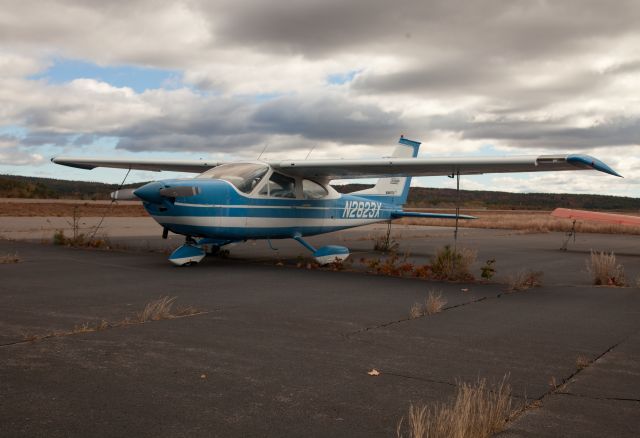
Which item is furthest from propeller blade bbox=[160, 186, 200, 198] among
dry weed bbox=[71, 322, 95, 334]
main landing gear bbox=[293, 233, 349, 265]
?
dry weed bbox=[71, 322, 95, 334]

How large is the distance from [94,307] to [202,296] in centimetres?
164

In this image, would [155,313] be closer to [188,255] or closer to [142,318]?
[142,318]

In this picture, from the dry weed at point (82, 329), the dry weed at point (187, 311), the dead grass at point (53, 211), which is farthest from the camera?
the dead grass at point (53, 211)

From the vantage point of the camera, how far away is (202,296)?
887 cm

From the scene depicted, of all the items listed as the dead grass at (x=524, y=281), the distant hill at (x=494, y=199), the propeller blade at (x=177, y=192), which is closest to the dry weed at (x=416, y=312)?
the dead grass at (x=524, y=281)

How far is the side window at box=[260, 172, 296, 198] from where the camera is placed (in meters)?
14.1

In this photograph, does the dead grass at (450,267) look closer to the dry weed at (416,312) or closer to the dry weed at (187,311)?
the dry weed at (416,312)

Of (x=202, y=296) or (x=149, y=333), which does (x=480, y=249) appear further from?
(x=149, y=333)

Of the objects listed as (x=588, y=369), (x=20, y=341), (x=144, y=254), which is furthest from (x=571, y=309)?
(x=144, y=254)

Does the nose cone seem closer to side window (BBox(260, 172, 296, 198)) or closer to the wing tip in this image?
side window (BBox(260, 172, 296, 198))

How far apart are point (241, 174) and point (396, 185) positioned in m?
7.53

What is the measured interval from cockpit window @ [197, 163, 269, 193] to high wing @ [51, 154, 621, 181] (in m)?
0.48

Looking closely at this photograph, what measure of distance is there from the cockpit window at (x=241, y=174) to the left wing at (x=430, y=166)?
0.48 metres

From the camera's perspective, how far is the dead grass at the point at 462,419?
3400 mm
